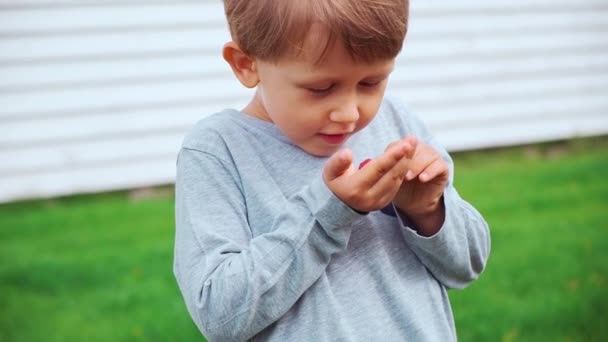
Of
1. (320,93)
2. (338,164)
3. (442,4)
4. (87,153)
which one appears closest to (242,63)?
(320,93)

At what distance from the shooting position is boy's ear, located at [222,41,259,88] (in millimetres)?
1474

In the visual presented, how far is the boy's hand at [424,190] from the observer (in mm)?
1371

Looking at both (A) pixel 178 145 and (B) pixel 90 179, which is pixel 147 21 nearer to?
(A) pixel 178 145

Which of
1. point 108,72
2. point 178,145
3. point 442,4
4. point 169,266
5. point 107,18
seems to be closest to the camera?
point 169,266

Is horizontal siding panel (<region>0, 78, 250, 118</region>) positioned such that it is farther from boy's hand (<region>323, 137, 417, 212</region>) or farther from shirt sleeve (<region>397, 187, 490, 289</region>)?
boy's hand (<region>323, 137, 417, 212</region>)

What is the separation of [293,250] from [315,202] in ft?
0.30

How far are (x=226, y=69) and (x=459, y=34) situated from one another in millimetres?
1998

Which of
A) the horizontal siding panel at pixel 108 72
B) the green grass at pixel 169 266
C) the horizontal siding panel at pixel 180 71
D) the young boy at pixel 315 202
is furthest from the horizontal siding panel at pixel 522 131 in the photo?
the young boy at pixel 315 202

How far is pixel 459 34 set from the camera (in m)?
6.40

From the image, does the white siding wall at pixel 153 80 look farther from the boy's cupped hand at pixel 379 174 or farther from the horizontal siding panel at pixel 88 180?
the boy's cupped hand at pixel 379 174

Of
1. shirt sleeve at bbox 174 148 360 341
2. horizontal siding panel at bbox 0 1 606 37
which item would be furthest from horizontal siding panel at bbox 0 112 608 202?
shirt sleeve at bbox 174 148 360 341

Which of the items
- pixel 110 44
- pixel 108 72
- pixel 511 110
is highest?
pixel 110 44

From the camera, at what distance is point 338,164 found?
1.28 metres

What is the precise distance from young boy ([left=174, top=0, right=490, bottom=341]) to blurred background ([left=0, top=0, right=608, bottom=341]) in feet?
6.15
